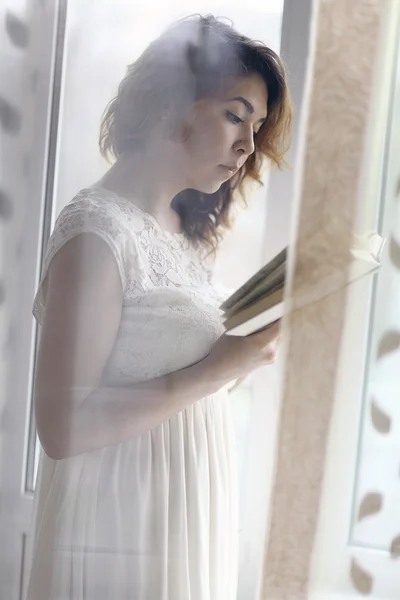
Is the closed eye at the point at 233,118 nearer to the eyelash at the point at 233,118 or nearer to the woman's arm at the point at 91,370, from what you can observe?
the eyelash at the point at 233,118

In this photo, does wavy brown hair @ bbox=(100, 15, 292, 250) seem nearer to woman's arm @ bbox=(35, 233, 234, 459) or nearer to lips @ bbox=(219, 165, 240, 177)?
lips @ bbox=(219, 165, 240, 177)

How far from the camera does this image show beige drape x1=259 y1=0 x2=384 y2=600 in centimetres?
60

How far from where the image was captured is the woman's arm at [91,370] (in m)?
0.71

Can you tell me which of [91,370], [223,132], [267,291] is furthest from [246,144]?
[91,370]

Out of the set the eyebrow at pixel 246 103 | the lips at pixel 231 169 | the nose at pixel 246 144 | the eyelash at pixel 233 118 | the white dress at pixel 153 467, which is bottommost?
the white dress at pixel 153 467

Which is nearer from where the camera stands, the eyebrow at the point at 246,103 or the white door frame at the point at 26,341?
the eyebrow at the point at 246,103

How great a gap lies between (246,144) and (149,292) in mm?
199

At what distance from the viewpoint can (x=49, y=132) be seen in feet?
2.65

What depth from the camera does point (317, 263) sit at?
617 millimetres

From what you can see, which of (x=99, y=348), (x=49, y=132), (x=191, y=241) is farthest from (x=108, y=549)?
(x=49, y=132)

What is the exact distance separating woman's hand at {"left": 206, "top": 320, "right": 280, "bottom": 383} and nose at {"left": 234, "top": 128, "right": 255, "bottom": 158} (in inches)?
7.8

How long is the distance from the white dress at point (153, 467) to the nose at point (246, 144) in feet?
0.40

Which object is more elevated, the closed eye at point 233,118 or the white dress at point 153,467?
the closed eye at point 233,118

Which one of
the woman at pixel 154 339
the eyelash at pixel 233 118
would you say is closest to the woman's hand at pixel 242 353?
the woman at pixel 154 339
